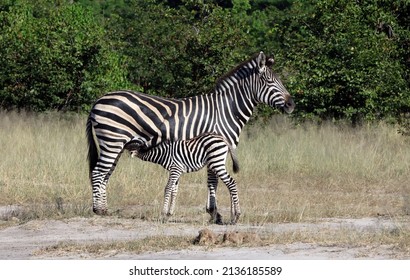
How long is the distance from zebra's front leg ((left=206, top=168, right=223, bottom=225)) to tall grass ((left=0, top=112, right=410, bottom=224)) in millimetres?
147

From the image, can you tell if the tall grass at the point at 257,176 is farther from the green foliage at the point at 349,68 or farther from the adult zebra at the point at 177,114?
the adult zebra at the point at 177,114

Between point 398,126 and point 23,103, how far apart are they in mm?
8442

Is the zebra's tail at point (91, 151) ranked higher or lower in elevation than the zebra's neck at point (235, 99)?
lower

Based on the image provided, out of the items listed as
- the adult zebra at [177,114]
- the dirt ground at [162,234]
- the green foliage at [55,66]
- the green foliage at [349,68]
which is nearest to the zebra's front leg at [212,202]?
the dirt ground at [162,234]

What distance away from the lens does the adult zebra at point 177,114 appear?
13.1 meters

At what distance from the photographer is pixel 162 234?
1115 cm

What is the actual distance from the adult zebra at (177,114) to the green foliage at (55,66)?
8312mm

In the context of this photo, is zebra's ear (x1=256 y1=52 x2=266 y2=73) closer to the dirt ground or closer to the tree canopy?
the dirt ground

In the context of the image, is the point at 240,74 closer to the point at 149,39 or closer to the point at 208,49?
the point at 208,49

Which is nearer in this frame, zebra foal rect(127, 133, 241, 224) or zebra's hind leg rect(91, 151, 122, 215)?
zebra foal rect(127, 133, 241, 224)

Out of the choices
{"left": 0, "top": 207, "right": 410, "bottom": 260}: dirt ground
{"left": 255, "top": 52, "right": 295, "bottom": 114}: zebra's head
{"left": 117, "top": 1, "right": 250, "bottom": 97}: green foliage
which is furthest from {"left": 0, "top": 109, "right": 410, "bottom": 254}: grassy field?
{"left": 117, "top": 1, "right": 250, "bottom": 97}: green foliage

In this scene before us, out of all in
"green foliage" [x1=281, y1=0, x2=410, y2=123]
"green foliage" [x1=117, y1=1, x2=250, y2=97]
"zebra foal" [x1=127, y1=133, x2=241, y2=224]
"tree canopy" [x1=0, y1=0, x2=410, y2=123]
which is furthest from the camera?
"green foliage" [x1=117, y1=1, x2=250, y2=97]

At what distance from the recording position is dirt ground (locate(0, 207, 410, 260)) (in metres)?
9.89

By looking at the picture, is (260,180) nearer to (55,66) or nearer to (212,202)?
(212,202)
